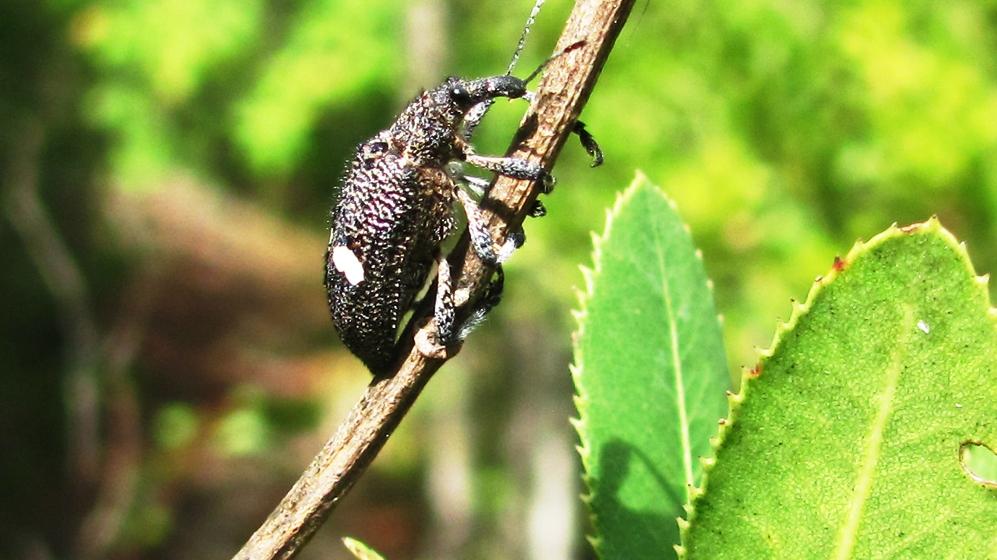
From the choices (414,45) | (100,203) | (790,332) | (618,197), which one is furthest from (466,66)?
(100,203)

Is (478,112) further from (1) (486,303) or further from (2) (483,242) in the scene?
(2) (483,242)

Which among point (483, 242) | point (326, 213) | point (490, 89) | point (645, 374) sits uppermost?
point (326, 213)

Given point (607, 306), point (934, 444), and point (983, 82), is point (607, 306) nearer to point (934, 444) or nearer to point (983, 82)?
point (934, 444)

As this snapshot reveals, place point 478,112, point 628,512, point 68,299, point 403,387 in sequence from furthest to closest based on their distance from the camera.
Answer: point 68,299, point 478,112, point 628,512, point 403,387

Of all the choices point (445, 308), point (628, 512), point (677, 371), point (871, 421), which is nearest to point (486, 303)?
point (445, 308)

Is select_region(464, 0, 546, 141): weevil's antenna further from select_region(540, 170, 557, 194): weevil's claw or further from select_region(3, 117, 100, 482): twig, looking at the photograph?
select_region(3, 117, 100, 482): twig

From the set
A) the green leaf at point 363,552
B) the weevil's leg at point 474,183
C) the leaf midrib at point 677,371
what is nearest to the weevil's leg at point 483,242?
the leaf midrib at point 677,371

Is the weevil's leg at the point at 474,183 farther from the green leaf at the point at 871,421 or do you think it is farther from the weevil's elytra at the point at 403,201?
the green leaf at the point at 871,421
